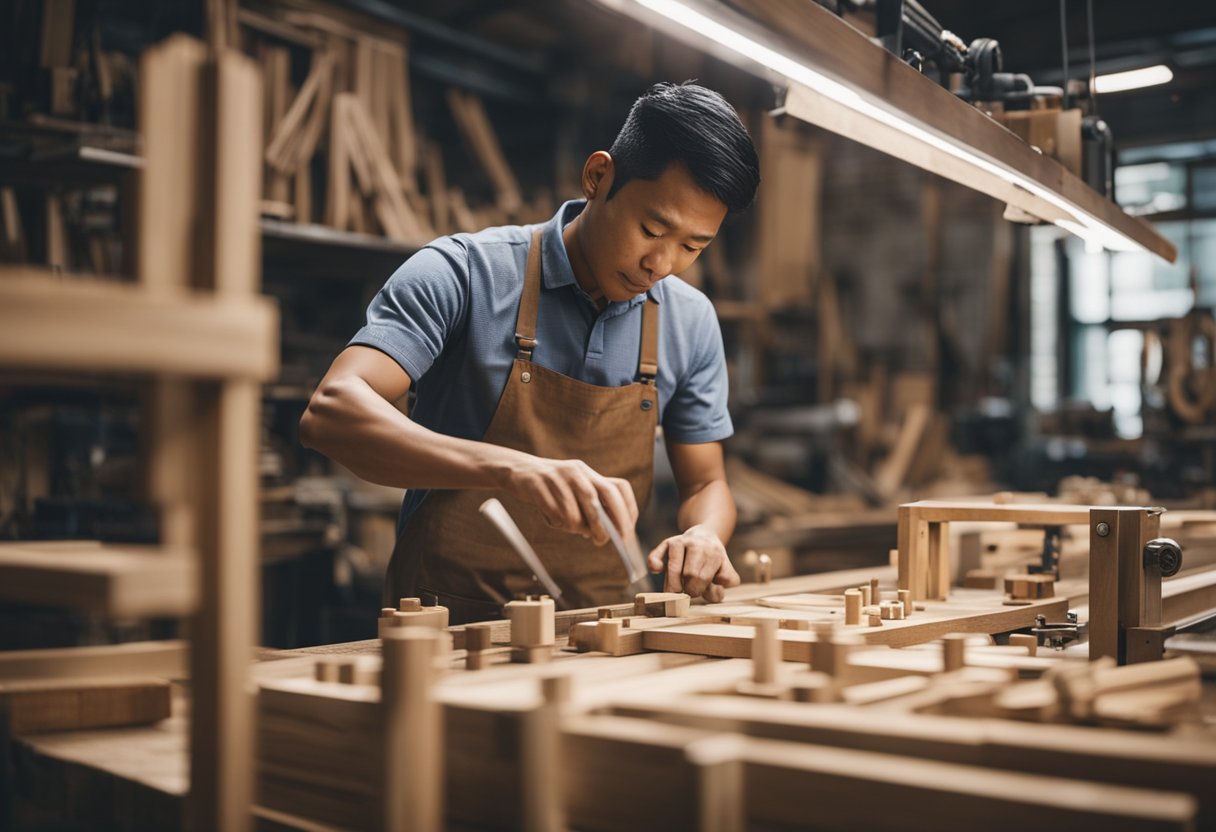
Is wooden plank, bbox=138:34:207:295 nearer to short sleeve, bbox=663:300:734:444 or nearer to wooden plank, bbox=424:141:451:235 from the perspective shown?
short sleeve, bbox=663:300:734:444

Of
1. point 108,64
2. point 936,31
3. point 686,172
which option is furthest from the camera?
point 108,64

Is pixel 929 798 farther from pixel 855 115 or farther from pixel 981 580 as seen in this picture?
pixel 981 580

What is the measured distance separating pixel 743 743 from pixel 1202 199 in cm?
974

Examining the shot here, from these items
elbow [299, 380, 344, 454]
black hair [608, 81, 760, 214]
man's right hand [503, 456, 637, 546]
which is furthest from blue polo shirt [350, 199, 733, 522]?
man's right hand [503, 456, 637, 546]

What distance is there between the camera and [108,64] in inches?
210

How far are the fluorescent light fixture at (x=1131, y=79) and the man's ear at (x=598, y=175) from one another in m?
2.51

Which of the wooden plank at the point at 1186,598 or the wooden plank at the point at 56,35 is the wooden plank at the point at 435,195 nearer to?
the wooden plank at the point at 56,35

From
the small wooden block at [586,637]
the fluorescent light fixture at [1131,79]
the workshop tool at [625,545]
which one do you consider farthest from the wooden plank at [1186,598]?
the fluorescent light fixture at [1131,79]

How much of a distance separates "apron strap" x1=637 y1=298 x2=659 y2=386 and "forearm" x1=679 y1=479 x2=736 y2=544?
40 centimetres

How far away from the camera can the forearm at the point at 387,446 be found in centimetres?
224

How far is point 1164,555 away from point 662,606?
3.08ft

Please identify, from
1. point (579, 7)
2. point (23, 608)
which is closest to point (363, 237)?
point (23, 608)

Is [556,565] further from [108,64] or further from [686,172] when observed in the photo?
[108,64]

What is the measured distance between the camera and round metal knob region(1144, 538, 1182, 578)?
218cm
